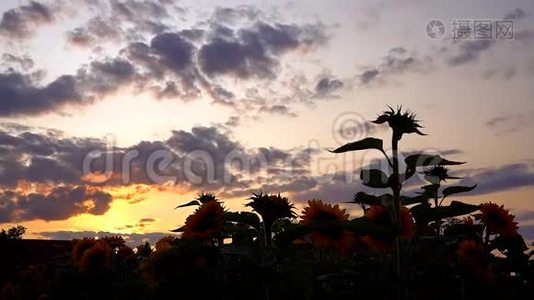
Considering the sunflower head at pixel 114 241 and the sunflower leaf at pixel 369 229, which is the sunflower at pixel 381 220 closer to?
the sunflower leaf at pixel 369 229

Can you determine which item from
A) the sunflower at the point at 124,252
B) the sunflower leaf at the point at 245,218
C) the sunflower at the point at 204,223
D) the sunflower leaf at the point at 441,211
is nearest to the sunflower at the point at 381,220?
the sunflower leaf at the point at 441,211

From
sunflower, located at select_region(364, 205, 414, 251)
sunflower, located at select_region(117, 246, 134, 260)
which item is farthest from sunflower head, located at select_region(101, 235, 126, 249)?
sunflower, located at select_region(364, 205, 414, 251)

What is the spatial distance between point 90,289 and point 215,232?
5.53ft

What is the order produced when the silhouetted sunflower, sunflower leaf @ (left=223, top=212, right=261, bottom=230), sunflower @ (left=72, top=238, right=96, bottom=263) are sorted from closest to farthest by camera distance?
the silhouetted sunflower → sunflower leaf @ (left=223, top=212, right=261, bottom=230) → sunflower @ (left=72, top=238, right=96, bottom=263)

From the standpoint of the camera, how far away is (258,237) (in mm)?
3258

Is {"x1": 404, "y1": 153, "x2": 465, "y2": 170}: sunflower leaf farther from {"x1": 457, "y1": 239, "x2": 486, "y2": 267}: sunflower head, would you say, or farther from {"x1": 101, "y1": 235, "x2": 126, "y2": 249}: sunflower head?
{"x1": 101, "y1": 235, "x2": 126, "y2": 249}: sunflower head

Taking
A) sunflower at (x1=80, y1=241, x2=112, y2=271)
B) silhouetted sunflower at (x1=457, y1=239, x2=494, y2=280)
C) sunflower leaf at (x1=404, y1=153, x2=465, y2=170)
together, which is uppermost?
sunflower leaf at (x1=404, y1=153, x2=465, y2=170)

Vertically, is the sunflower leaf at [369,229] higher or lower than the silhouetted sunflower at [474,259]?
higher

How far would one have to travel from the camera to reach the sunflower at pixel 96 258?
17.0 feet

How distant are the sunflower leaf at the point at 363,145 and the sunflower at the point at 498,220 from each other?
6.40 feet

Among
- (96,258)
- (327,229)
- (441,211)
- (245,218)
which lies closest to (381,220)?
(327,229)

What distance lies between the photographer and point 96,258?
5.21m

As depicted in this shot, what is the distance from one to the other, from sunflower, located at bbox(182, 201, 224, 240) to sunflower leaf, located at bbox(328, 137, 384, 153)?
1.43 m

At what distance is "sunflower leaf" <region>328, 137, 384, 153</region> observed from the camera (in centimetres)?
246
